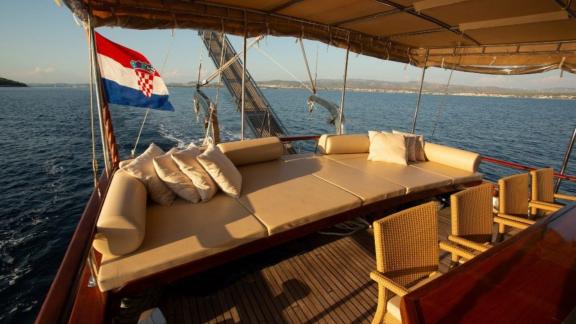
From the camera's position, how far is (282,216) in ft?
7.45

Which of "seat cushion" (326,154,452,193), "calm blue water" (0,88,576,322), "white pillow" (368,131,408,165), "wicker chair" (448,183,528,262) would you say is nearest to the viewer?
"wicker chair" (448,183,528,262)

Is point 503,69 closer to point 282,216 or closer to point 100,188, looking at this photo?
Result: point 282,216

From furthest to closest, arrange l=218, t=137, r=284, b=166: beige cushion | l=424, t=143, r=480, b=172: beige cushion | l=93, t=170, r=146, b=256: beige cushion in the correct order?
l=424, t=143, r=480, b=172: beige cushion
l=218, t=137, r=284, b=166: beige cushion
l=93, t=170, r=146, b=256: beige cushion

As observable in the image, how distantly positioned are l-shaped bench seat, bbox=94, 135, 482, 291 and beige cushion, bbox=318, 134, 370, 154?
0.06 ft

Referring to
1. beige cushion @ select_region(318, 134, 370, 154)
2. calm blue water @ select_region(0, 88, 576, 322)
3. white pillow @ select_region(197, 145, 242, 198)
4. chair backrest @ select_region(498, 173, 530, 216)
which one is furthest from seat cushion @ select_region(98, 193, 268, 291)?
calm blue water @ select_region(0, 88, 576, 322)

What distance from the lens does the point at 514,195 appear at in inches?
93.6

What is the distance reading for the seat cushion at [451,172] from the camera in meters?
3.59

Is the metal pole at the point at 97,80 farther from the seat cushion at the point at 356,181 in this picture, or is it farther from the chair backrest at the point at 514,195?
the chair backrest at the point at 514,195

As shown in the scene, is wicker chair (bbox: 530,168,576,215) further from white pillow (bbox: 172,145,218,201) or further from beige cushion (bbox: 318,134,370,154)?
white pillow (bbox: 172,145,218,201)

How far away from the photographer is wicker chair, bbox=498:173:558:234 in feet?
7.49

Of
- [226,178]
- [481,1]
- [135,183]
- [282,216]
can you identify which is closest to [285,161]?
[226,178]

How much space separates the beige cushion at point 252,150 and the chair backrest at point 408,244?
7.49 ft

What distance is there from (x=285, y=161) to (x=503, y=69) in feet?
14.9

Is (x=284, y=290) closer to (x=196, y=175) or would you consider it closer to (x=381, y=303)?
(x=381, y=303)
